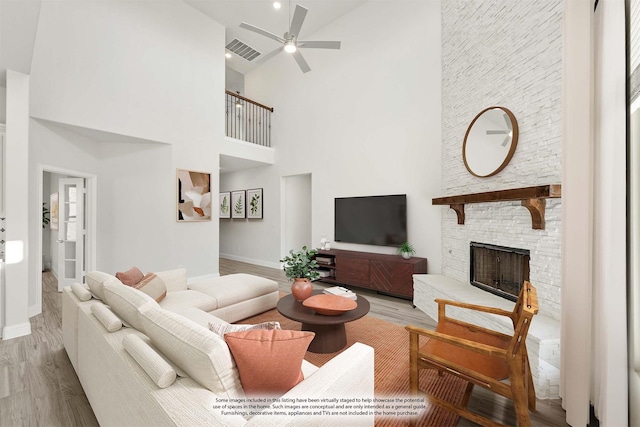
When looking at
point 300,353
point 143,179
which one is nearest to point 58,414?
point 300,353

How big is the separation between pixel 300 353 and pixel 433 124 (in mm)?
3911

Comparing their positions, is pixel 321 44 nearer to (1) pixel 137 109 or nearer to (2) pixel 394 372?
(1) pixel 137 109

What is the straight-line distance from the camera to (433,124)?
4074 mm

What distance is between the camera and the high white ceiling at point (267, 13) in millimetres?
5035

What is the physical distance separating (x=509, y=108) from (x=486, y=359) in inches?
95.7

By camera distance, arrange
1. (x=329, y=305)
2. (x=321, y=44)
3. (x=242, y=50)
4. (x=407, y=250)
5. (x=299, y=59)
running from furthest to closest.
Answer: (x=242, y=50) < (x=407, y=250) < (x=299, y=59) < (x=321, y=44) < (x=329, y=305)

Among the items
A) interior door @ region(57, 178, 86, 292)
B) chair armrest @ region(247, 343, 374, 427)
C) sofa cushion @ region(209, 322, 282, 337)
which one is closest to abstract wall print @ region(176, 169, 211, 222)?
interior door @ region(57, 178, 86, 292)

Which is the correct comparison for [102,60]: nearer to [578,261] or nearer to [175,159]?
[175,159]

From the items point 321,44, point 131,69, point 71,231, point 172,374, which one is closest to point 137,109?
point 131,69

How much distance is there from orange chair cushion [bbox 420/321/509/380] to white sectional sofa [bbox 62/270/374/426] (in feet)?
1.92

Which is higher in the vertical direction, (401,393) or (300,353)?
(300,353)

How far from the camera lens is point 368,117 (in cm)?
489

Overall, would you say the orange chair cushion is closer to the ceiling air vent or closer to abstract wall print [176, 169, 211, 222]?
abstract wall print [176, 169, 211, 222]

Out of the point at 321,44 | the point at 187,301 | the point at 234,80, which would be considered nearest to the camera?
the point at 187,301
